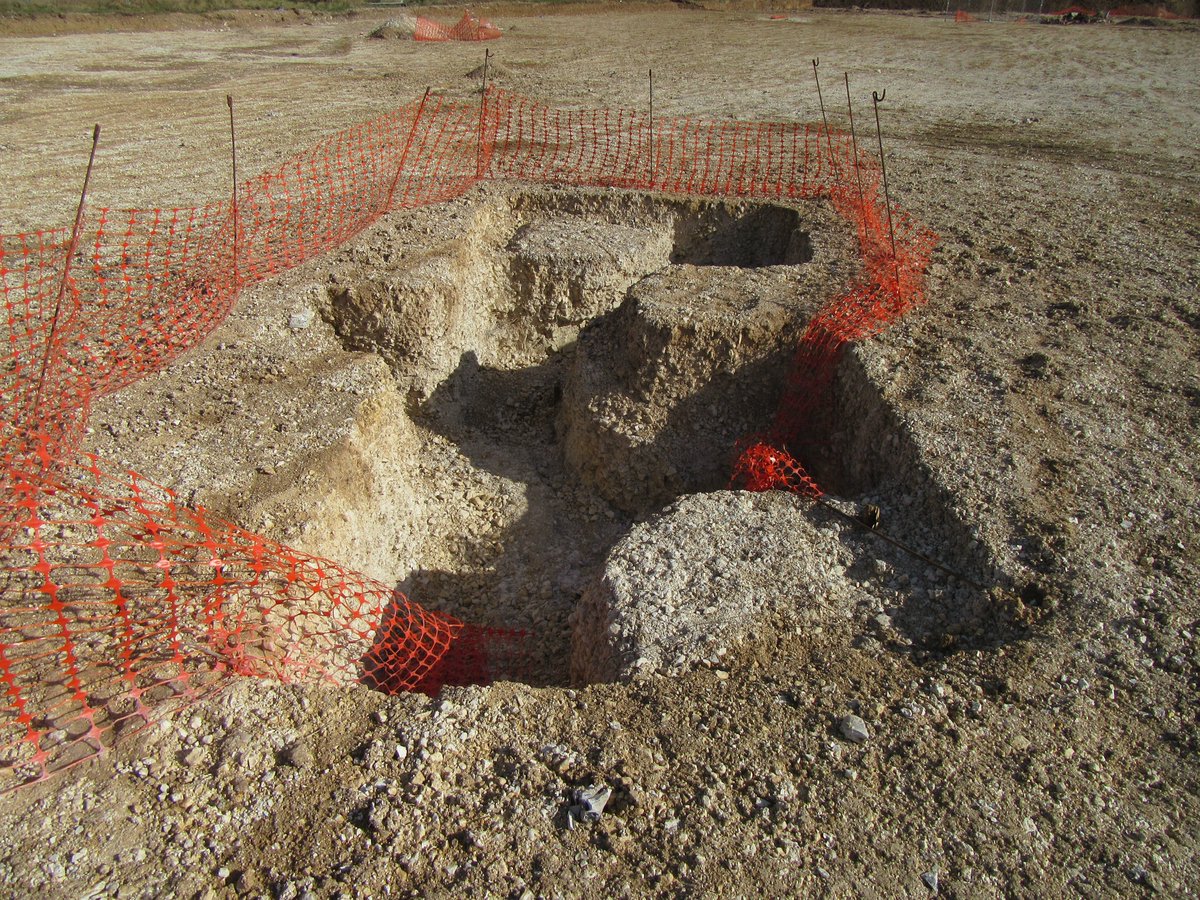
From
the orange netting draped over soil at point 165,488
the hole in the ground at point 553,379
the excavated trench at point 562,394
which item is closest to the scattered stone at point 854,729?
the excavated trench at point 562,394

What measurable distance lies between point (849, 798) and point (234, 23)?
1026 inches

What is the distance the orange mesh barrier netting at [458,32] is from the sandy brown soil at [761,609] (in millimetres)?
12672

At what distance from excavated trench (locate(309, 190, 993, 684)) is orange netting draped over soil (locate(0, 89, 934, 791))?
0.32 m

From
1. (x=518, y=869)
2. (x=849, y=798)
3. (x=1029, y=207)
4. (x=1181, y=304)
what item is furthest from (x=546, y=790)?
(x=1029, y=207)

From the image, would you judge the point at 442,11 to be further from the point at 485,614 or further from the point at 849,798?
the point at 849,798

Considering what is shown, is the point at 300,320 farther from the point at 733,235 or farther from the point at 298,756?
the point at 733,235

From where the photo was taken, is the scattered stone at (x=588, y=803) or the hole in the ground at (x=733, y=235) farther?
the hole in the ground at (x=733, y=235)

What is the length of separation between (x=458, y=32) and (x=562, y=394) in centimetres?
1706

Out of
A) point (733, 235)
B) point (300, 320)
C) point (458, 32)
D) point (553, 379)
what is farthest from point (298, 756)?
point (458, 32)

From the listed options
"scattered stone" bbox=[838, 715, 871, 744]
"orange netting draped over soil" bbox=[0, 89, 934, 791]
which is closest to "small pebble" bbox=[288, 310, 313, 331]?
"orange netting draped over soil" bbox=[0, 89, 934, 791]

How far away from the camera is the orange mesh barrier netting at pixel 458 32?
19.4 meters

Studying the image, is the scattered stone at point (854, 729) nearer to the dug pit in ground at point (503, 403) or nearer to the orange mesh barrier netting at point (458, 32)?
the dug pit in ground at point (503, 403)

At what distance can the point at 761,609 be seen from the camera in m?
3.80

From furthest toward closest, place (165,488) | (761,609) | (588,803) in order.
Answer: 1. (165,488)
2. (761,609)
3. (588,803)
